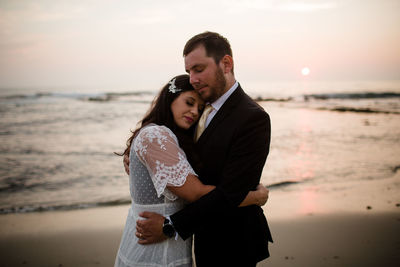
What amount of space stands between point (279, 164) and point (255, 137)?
23.6 feet

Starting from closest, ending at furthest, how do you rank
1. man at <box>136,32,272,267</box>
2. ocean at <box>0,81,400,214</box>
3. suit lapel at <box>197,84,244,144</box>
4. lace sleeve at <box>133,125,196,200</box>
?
1. lace sleeve at <box>133,125,196,200</box>
2. man at <box>136,32,272,267</box>
3. suit lapel at <box>197,84,244,144</box>
4. ocean at <box>0,81,400,214</box>

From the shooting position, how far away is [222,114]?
2361 millimetres

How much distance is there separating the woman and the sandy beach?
226 centimetres

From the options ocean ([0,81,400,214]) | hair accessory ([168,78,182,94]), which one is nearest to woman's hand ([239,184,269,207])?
Result: hair accessory ([168,78,182,94])

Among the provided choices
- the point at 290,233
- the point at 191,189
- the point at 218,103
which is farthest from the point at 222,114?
the point at 290,233

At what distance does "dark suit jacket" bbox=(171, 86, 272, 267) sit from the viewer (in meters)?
2.04

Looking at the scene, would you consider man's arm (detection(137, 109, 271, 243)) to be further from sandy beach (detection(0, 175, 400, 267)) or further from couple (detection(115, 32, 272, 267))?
sandy beach (detection(0, 175, 400, 267))

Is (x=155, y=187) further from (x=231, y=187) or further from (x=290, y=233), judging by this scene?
(x=290, y=233)

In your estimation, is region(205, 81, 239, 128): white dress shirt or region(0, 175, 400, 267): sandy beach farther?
region(0, 175, 400, 267): sandy beach

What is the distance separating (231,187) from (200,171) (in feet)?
1.14

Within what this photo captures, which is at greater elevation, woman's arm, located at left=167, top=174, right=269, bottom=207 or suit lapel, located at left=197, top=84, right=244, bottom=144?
suit lapel, located at left=197, top=84, right=244, bottom=144

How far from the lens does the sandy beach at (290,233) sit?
418 cm

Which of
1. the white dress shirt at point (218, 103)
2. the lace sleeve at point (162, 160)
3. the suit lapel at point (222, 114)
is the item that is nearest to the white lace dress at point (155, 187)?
the lace sleeve at point (162, 160)

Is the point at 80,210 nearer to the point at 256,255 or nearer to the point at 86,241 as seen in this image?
the point at 86,241
